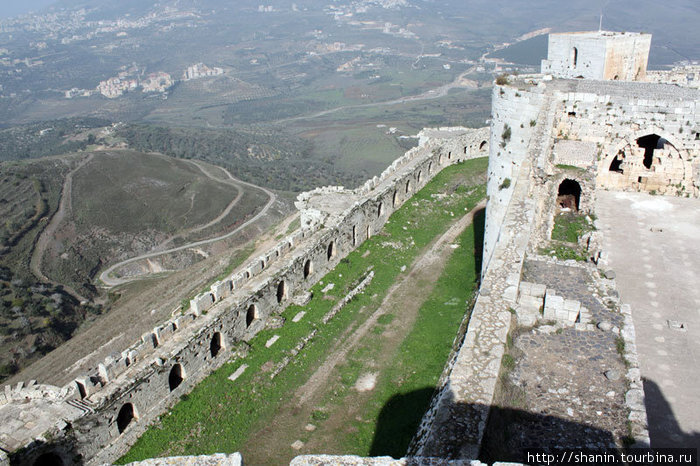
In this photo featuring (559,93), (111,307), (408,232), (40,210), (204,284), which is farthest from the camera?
(40,210)

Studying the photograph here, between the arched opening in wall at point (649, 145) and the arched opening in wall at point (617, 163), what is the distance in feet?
3.42

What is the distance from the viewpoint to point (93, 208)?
60.8 m

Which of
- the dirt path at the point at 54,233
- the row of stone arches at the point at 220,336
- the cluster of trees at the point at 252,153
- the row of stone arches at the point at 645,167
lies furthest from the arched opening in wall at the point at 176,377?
the cluster of trees at the point at 252,153

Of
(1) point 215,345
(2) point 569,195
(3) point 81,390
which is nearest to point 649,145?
(2) point 569,195

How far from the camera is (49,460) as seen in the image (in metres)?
13.9

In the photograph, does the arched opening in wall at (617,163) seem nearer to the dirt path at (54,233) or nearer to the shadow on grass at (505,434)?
the shadow on grass at (505,434)

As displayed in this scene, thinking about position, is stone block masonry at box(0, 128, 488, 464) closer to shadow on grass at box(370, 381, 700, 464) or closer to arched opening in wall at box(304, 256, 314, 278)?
arched opening in wall at box(304, 256, 314, 278)

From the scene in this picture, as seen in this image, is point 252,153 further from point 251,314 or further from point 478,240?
point 251,314

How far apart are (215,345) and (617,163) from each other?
16.2m

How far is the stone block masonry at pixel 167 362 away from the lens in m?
14.2

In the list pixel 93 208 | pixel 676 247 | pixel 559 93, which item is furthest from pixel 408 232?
pixel 93 208

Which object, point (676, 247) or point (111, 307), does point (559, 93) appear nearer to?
point (676, 247)

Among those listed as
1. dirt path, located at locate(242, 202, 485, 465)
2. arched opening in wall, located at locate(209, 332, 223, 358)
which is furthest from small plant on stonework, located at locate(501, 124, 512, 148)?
arched opening in wall, located at locate(209, 332, 223, 358)

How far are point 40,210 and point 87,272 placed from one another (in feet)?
43.2
